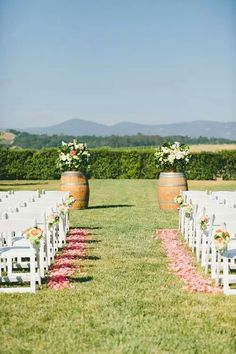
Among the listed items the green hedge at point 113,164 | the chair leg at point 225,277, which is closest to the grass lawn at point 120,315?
the chair leg at point 225,277

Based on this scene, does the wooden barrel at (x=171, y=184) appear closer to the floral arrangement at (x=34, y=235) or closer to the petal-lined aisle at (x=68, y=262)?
the petal-lined aisle at (x=68, y=262)

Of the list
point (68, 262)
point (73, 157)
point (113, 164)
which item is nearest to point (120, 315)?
point (68, 262)

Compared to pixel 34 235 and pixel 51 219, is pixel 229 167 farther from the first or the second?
pixel 34 235

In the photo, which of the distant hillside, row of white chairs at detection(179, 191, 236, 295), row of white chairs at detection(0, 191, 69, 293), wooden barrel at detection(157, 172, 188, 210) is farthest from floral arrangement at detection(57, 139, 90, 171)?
the distant hillside

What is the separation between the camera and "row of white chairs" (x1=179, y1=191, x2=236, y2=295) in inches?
331

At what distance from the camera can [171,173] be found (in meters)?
19.0

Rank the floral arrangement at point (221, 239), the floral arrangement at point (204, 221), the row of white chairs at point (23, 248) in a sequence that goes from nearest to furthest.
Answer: the floral arrangement at point (221, 239), the row of white chairs at point (23, 248), the floral arrangement at point (204, 221)

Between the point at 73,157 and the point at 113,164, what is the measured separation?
68.0 feet

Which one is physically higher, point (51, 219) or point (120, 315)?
point (51, 219)

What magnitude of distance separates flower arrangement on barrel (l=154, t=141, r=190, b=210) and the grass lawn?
8.06 meters

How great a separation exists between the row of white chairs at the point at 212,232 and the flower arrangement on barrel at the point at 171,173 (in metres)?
4.23

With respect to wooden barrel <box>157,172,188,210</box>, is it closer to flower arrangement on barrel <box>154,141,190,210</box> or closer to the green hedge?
flower arrangement on barrel <box>154,141,190,210</box>

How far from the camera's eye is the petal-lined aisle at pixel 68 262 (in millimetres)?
8594

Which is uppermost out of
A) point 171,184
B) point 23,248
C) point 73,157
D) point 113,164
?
point 73,157
